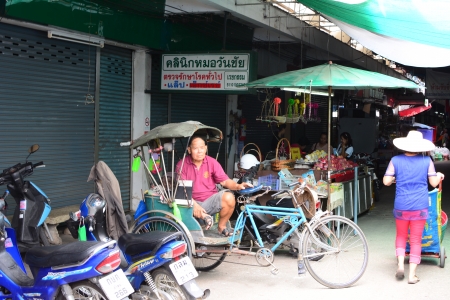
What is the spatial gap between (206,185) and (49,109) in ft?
9.62

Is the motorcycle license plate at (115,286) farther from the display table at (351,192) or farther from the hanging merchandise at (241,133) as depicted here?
the hanging merchandise at (241,133)

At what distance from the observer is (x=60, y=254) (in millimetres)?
4543

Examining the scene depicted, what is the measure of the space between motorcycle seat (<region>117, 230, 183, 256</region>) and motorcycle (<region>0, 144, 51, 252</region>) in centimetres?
177

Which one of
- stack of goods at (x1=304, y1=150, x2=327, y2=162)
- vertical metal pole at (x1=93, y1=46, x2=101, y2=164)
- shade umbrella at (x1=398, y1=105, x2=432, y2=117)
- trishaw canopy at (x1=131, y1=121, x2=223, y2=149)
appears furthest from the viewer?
shade umbrella at (x1=398, y1=105, x2=432, y2=117)

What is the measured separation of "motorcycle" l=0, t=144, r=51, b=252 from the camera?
650 cm

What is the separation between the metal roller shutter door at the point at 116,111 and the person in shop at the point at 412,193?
16.0 feet

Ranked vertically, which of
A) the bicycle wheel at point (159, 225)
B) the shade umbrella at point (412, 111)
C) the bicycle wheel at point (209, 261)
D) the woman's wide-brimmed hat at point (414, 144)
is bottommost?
the bicycle wheel at point (209, 261)

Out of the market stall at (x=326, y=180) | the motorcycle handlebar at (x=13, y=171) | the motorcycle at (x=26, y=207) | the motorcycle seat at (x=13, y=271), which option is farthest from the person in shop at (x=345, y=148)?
the motorcycle seat at (x=13, y=271)

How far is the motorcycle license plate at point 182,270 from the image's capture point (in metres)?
4.93

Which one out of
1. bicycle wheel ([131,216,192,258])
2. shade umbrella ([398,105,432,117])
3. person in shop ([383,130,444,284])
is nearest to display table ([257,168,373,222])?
person in shop ([383,130,444,284])

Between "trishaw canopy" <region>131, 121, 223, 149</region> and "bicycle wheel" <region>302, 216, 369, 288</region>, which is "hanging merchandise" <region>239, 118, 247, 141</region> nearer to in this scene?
"trishaw canopy" <region>131, 121, 223, 149</region>

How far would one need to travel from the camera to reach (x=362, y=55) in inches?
720

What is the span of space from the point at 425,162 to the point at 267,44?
9.00 m

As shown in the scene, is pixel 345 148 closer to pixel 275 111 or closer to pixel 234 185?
pixel 275 111
